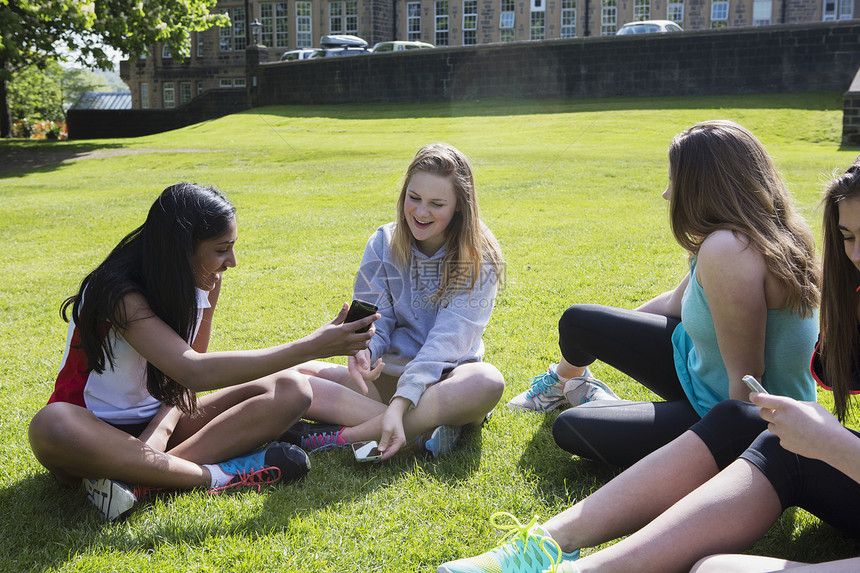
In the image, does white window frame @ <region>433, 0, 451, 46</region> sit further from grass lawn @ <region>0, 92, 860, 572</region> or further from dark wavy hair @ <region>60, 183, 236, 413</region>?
dark wavy hair @ <region>60, 183, 236, 413</region>

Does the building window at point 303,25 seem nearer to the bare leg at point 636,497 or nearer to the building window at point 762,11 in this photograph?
the building window at point 762,11

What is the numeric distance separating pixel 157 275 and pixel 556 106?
23.5 meters

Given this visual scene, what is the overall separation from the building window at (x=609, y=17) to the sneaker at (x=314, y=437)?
3976 centimetres

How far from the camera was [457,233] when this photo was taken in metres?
3.52

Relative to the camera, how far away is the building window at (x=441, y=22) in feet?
138

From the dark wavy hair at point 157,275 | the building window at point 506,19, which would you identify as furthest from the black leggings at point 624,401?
the building window at point 506,19

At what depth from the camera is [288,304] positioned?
606 cm

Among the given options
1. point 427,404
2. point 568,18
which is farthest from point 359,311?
point 568,18

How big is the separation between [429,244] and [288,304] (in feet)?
8.96

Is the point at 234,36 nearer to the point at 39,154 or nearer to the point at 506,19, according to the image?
the point at 506,19

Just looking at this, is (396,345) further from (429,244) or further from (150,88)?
(150,88)

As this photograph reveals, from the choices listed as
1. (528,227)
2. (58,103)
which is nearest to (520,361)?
(528,227)

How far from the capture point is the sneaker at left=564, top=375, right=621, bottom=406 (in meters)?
3.59

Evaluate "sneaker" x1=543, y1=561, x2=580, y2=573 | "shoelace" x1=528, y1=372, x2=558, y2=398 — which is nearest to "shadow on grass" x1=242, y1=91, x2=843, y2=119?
"shoelace" x1=528, y1=372, x2=558, y2=398
